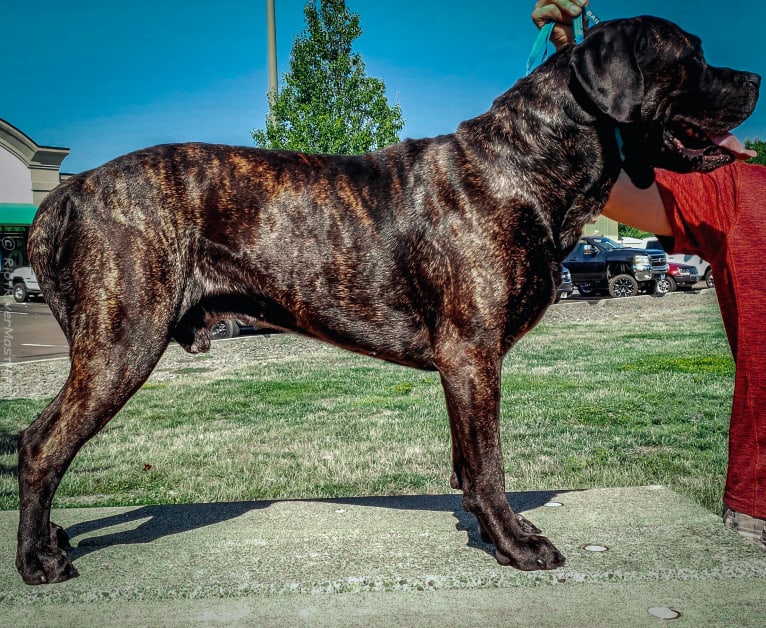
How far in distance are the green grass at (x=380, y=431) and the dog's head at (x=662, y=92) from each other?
273cm

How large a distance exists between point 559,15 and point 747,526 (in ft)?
7.89

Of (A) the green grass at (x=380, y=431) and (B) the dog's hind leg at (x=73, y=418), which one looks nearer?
(B) the dog's hind leg at (x=73, y=418)

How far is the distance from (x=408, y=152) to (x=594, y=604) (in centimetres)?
193

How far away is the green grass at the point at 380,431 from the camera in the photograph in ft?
17.5

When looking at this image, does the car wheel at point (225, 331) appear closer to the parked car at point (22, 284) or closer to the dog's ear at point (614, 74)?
the dog's ear at point (614, 74)

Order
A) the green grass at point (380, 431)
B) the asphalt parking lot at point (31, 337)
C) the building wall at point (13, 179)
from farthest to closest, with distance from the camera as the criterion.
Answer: the building wall at point (13, 179), the asphalt parking lot at point (31, 337), the green grass at point (380, 431)

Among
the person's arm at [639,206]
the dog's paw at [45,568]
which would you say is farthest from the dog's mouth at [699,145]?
the dog's paw at [45,568]

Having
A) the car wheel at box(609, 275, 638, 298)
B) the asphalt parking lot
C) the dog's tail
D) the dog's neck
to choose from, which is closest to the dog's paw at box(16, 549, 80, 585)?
the dog's tail

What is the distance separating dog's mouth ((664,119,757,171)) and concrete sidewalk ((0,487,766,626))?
1.56 metres

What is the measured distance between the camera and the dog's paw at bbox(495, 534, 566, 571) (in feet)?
9.09

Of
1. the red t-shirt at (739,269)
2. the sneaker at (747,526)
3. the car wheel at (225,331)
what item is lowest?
the sneaker at (747,526)

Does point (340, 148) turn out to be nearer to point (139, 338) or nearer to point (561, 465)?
point (561, 465)

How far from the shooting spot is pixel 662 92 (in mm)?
2732

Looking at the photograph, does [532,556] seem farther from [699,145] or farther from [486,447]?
[699,145]
